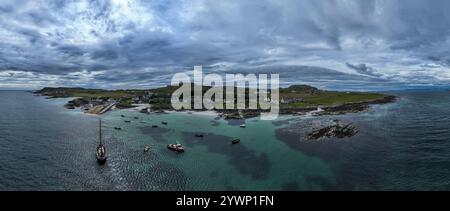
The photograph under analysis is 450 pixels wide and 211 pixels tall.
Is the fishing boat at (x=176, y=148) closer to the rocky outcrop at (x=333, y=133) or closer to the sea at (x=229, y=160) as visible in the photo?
the sea at (x=229, y=160)

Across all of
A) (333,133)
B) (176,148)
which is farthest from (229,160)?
(333,133)

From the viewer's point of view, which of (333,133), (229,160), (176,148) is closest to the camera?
(229,160)

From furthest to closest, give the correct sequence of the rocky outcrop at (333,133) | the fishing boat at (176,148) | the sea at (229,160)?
the rocky outcrop at (333,133)
the fishing boat at (176,148)
the sea at (229,160)

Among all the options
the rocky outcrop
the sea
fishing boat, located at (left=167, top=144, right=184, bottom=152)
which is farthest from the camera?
the rocky outcrop

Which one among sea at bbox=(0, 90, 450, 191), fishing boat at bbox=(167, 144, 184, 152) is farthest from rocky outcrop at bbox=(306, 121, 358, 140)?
fishing boat at bbox=(167, 144, 184, 152)

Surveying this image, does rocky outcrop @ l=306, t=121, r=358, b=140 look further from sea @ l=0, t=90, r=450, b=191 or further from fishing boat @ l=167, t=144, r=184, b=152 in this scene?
fishing boat @ l=167, t=144, r=184, b=152

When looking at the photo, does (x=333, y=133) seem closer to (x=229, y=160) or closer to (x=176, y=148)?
(x=229, y=160)

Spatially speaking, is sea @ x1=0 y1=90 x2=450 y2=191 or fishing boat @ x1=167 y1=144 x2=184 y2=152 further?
fishing boat @ x1=167 y1=144 x2=184 y2=152

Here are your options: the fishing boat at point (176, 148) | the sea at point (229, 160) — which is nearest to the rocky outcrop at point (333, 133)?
the sea at point (229, 160)
